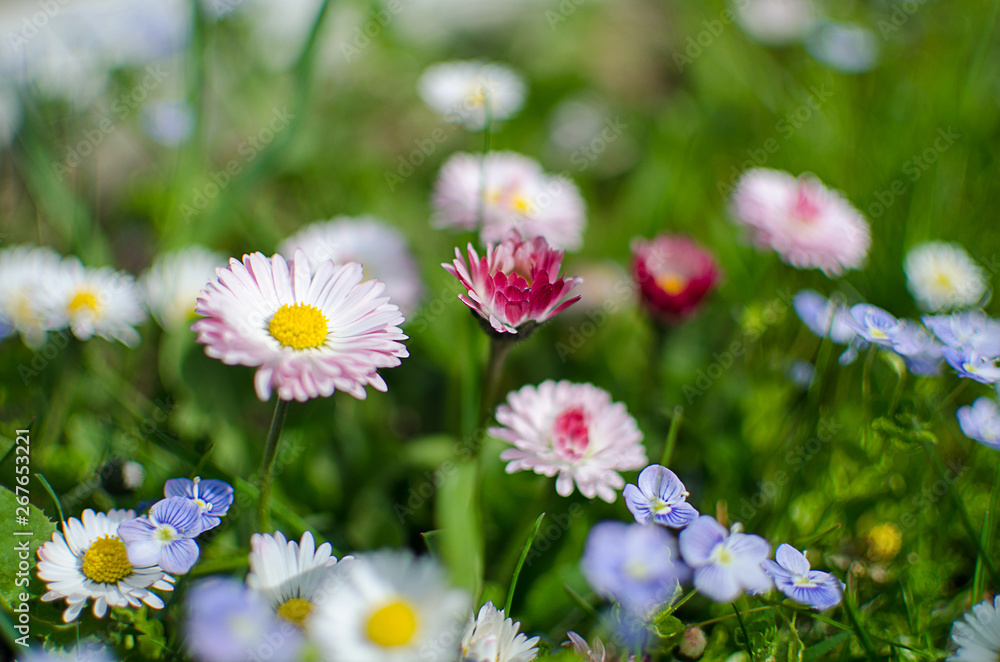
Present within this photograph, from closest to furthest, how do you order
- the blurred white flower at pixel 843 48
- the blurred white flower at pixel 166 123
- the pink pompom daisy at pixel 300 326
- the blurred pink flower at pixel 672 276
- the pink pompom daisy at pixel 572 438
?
the pink pompom daisy at pixel 300 326 → the pink pompom daisy at pixel 572 438 → the blurred pink flower at pixel 672 276 → the blurred white flower at pixel 166 123 → the blurred white flower at pixel 843 48

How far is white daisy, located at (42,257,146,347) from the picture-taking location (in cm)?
136

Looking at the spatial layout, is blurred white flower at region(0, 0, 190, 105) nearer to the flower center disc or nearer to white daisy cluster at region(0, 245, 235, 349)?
white daisy cluster at region(0, 245, 235, 349)

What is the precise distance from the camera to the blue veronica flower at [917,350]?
3.73ft

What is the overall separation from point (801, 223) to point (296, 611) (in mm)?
1314

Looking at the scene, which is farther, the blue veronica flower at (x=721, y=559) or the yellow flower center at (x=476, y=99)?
the yellow flower center at (x=476, y=99)

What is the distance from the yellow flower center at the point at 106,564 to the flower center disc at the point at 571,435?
2.07ft

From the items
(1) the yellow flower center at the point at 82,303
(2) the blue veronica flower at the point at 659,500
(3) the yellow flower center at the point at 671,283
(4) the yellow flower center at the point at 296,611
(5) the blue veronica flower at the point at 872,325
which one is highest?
(5) the blue veronica flower at the point at 872,325

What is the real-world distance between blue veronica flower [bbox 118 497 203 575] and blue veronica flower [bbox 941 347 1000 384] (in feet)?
3.74

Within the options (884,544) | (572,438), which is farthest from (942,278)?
(572,438)

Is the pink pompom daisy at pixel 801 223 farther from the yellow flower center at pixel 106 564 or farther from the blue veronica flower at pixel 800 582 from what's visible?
the yellow flower center at pixel 106 564

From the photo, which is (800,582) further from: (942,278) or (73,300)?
(73,300)

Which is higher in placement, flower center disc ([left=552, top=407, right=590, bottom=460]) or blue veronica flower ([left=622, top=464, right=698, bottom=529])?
blue veronica flower ([left=622, top=464, right=698, bottom=529])

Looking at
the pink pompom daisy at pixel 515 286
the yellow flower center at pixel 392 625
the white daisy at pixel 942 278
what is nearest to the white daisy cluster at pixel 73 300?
the pink pompom daisy at pixel 515 286

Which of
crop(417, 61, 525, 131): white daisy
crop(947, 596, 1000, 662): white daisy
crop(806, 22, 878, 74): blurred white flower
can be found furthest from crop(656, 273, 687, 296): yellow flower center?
crop(806, 22, 878, 74): blurred white flower
